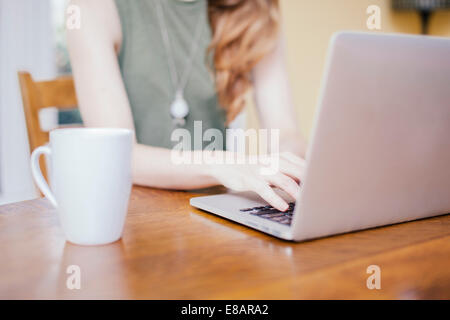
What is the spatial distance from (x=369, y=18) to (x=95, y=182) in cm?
233

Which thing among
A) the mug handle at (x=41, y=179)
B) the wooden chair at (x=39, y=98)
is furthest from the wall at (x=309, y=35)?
the mug handle at (x=41, y=179)

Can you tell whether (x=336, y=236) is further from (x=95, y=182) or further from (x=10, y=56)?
(x=10, y=56)

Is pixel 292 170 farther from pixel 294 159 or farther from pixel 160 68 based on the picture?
pixel 160 68

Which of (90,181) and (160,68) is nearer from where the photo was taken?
(90,181)

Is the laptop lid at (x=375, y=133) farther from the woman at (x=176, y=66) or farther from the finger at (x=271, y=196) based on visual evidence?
the woman at (x=176, y=66)

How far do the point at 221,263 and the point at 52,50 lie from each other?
2.05 metres

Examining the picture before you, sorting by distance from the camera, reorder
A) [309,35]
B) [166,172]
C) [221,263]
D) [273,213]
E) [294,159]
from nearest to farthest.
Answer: [221,263]
[273,213]
[294,159]
[166,172]
[309,35]

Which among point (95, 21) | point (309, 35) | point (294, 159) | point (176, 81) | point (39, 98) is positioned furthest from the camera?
point (309, 35)

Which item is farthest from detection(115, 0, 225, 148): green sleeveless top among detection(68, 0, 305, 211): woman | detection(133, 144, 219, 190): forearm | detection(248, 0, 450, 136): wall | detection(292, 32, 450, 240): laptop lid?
detection(248, 0, 450, 136): wall

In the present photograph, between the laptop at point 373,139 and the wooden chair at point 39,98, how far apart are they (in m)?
0.74

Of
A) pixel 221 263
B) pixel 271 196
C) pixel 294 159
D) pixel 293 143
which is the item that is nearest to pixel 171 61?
pixel 293 143

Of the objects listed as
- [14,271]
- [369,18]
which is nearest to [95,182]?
[14,271]

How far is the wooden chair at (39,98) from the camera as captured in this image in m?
1.08

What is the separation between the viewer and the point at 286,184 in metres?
0.56
